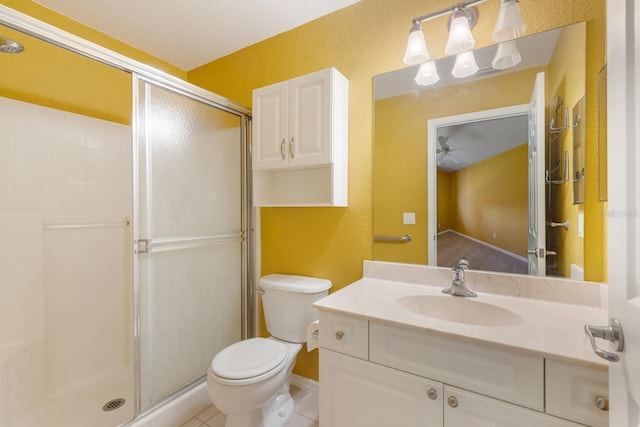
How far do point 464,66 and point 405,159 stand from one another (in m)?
0.51

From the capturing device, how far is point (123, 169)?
6.69ft

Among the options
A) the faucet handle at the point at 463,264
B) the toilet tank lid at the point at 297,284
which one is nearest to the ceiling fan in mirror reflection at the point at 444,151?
the faucet handle at the point at 463,264

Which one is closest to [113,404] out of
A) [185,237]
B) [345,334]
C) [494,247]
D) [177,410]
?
[177,410]

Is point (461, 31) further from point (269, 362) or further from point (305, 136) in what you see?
point (269, 362)

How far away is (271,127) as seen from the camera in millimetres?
1752

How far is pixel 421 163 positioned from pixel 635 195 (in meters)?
1.06

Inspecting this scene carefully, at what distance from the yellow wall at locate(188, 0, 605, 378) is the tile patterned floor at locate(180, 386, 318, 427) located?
0.15 m

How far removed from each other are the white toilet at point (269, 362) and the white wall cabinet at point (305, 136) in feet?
1.72

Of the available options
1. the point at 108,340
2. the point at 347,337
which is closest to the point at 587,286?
the point at 347,337

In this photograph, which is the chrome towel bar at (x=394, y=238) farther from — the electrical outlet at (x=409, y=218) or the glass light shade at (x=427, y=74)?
the glass light shade at (x=427, y=74)

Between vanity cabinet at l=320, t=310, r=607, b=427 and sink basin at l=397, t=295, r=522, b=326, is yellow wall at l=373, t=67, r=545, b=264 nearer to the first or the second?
sink basin at l=397, t=295, r=522, b=326

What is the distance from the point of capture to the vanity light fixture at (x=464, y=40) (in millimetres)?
1247

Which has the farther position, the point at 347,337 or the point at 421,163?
the point at 421,163

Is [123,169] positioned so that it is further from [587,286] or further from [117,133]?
[587,286]
